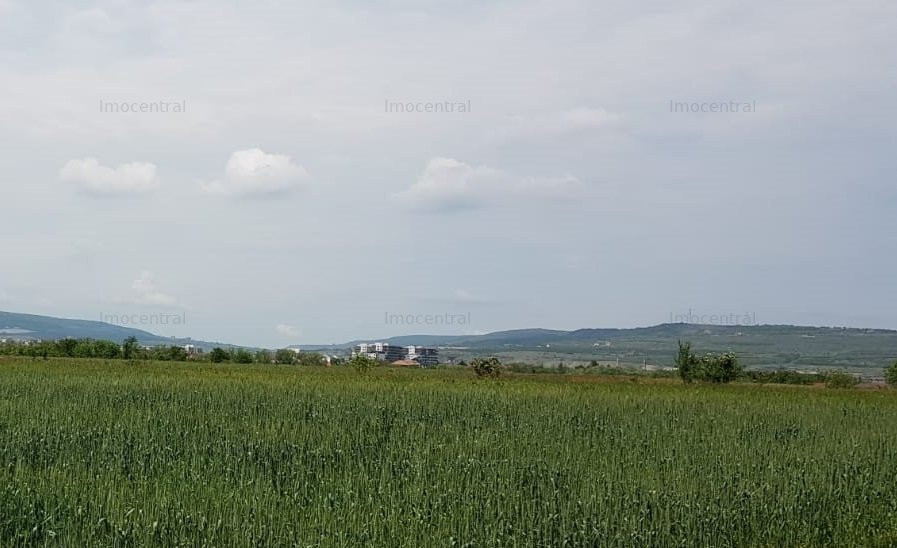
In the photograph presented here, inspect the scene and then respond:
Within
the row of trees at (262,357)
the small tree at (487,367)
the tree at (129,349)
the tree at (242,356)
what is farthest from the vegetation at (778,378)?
the tree at (129,349)

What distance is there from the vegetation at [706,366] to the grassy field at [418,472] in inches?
1307

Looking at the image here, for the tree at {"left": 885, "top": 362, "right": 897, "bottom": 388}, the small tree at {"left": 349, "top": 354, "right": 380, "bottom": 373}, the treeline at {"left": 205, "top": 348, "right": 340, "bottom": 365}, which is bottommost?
the tree at {"left": 885, "top": 362, "right": 897, "bottom": 388}

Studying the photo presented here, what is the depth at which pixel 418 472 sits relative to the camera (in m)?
12.5

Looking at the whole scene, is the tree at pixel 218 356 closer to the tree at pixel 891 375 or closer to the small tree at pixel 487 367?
the small tree at pixel 487 367

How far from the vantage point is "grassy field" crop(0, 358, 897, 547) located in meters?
9.08

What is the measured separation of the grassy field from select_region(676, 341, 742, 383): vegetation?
1307 inches

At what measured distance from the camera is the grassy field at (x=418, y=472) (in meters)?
9.08

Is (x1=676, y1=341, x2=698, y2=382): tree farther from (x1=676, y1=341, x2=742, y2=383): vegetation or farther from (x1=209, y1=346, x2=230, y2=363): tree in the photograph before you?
(x1=209, y1=346, x2=230, y2=363): tree

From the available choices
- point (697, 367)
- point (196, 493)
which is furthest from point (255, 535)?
point (697, 367)

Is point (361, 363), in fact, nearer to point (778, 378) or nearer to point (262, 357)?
point (262, 357)

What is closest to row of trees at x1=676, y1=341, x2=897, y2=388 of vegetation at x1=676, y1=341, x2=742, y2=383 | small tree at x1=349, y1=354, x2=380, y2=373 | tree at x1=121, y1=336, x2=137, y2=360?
vegetation at x1=676, y1=341, x2=742, y2=383

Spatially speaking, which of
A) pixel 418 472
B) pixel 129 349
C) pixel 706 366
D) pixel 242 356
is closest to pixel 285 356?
pixel 242 356

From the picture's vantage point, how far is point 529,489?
38.4 ft

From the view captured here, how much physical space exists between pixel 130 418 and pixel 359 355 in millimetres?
33167
